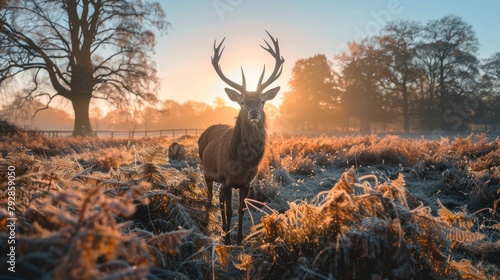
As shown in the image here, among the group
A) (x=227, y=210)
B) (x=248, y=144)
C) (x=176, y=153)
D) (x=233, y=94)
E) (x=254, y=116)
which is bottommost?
(x=227, y=210)

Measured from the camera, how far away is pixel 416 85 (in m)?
43.2

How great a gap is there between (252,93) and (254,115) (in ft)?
2.50

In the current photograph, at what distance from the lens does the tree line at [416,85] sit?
37.9 m

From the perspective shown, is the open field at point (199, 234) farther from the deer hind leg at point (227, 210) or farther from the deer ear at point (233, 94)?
the deer ear at point (233, 94)

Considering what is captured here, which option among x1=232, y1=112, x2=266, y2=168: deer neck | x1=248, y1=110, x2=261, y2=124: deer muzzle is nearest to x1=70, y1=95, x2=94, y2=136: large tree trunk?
x1=232, y1=112, x2=266, y2=168: deer neck

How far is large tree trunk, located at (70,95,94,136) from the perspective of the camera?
23.7 metres

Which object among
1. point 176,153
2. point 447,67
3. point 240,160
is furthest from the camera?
point 447,67

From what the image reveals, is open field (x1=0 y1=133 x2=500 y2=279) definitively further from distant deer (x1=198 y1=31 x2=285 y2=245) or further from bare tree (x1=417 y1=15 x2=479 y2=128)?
bare tree (x1=417 y1=15 x2=479 y2=128)

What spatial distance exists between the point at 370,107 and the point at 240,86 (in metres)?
43.0

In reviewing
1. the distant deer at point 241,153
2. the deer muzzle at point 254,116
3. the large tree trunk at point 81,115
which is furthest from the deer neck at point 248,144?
the large tree trunk at point 81,115

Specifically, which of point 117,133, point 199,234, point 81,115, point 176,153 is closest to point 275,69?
point 199,234

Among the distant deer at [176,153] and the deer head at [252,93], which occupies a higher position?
the deer head at [252,93]

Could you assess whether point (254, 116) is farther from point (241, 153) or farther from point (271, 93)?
point (271, 93)

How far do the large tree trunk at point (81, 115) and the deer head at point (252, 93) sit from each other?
70.0 feet
